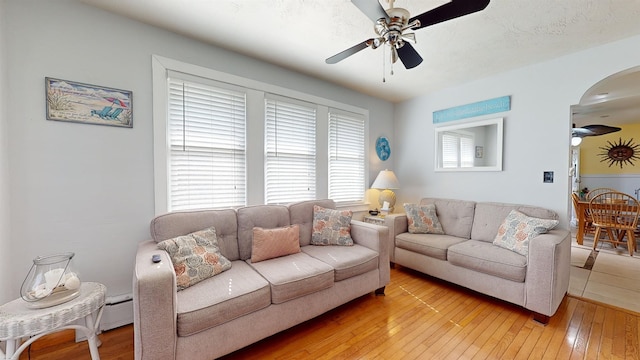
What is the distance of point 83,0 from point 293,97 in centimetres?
186

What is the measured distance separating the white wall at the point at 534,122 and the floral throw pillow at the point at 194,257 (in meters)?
3.16

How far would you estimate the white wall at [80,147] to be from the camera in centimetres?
166

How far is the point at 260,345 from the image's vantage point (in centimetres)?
178

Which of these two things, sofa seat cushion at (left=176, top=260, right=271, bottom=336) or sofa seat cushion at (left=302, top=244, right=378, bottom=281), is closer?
sofa seat cushion at (left=176, top=260, right=271, bottom=336)

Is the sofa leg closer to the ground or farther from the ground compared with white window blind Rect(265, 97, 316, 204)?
closer to the ground

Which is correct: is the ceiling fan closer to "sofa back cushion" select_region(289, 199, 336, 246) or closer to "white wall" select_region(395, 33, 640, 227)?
"sofa back cushion" select_region(289, 199, 336, 246)

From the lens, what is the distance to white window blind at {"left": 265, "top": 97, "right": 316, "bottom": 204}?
2.81 meters

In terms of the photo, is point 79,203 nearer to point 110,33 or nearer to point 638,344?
point 110,33

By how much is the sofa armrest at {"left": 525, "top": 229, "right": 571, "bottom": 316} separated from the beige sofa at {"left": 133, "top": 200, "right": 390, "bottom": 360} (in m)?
1.18

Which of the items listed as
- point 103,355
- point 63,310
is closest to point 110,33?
point 63,310

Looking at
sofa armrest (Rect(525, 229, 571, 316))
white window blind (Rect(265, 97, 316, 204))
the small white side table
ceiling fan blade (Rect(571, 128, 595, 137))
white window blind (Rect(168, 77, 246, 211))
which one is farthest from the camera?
ceiling fan blade (Rect(571, 128, 595, 137))

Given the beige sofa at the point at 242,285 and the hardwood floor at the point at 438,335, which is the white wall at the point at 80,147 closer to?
the beige sofa at the point at 242,285

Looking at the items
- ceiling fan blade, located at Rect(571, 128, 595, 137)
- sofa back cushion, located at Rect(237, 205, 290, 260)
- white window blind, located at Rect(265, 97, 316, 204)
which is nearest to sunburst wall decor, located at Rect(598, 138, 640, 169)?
ceiling fan blade, located at Rect(571, 128, 595, 137)

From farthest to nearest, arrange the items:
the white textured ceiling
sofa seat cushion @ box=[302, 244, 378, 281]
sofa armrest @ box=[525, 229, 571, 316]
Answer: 1. sofa seat cushion @ box=[302, 244, 378, 281]
2. sofa armrest @ box=[525, 229, 571, 316]
3. the white textured ceiling
